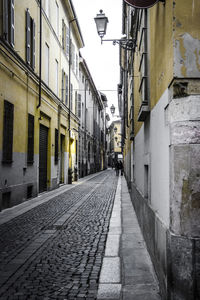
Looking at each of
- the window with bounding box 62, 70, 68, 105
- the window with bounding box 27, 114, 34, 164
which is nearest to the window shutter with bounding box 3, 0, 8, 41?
the window with bounding box 27, 114, 34, 164

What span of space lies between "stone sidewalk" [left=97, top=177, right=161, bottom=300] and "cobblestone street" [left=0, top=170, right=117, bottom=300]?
0.41 ft

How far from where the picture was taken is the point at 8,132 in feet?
32.4

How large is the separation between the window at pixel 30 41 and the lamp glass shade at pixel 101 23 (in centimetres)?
341

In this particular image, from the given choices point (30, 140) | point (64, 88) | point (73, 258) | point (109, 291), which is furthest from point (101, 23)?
point (64, 88)

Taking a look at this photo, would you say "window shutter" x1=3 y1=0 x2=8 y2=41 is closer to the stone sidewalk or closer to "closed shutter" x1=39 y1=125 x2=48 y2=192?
"closed shutter" x1=39 y1=125 x2=48 y2=192

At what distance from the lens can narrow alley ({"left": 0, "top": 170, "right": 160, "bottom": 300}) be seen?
358cm

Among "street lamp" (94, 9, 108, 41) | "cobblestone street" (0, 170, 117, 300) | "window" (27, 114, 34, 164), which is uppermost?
"street lamp" (94, 9, 108, 41)

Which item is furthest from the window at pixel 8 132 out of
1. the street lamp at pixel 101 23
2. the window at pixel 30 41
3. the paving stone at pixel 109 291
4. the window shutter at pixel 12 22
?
the paving stone at pixel 109 291

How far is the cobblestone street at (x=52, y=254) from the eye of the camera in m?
3.62

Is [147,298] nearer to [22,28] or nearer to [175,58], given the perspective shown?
[175,58]

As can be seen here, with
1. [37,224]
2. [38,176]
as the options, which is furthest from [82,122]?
[37,224]

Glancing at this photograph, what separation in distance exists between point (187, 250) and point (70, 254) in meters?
2.64

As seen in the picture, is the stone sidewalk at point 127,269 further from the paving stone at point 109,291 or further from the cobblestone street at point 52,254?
the cobblestone street at point 52,254

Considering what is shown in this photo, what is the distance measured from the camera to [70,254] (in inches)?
198
